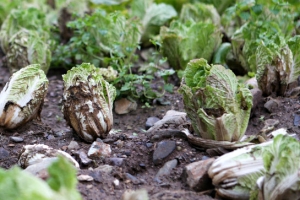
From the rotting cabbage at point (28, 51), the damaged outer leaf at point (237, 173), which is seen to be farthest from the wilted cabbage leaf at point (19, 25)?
the damaged outer leaf at point (237, 173)

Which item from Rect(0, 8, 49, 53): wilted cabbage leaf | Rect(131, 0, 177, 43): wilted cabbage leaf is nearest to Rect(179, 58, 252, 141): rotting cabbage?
Rect(131, 0, 177, 43): wilted cabbage leaf

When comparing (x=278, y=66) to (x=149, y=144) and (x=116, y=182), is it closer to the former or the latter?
(x=149, y=144)

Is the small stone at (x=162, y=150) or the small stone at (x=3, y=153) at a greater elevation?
the small stone at (x=162, y=150)

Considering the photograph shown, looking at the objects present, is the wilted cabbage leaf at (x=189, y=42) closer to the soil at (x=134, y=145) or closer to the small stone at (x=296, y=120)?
the soil at (x=134, y=145)

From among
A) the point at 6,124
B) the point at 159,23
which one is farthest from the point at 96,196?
the point at 159,23

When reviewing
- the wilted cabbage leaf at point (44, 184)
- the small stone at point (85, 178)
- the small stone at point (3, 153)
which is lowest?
the small stone at point (3, 153)

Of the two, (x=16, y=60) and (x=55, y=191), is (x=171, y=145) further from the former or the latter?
(x=16, y=60)

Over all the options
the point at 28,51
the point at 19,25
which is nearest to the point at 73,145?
the point at 28,51
